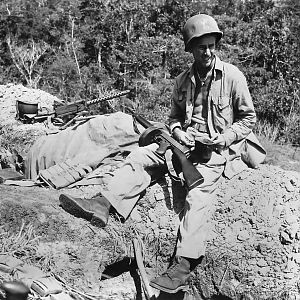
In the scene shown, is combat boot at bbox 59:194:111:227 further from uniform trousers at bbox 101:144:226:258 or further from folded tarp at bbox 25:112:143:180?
folded tarp at bbox 25:112:143:180

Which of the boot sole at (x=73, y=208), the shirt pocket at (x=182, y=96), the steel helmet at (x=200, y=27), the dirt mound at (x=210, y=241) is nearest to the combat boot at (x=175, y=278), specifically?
the dirt mound at (x=210, y=241)

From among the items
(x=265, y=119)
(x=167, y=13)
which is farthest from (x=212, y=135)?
(x=167, y=13)

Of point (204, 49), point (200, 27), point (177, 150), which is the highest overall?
point (200, 27)

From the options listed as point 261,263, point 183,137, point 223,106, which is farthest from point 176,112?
point 261,263

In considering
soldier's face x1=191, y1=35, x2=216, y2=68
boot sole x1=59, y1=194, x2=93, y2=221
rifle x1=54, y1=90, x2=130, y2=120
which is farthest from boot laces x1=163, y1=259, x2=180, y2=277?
rifle x1=54, y1=90, x2=130, y2=120

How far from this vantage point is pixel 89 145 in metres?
6.42

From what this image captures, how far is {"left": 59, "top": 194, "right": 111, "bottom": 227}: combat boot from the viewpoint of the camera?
4855 millimetres

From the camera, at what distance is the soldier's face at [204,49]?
5055mm

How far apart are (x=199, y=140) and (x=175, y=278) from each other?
47.6 inches

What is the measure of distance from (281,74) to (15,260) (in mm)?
7994

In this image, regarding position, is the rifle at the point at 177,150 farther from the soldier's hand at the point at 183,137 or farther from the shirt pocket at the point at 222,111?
the shirt pocket at the point at 222,111

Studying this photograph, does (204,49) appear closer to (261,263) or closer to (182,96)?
(182,96)

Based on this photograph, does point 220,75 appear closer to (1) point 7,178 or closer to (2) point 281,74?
(1) point 7,178

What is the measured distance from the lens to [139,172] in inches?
201
